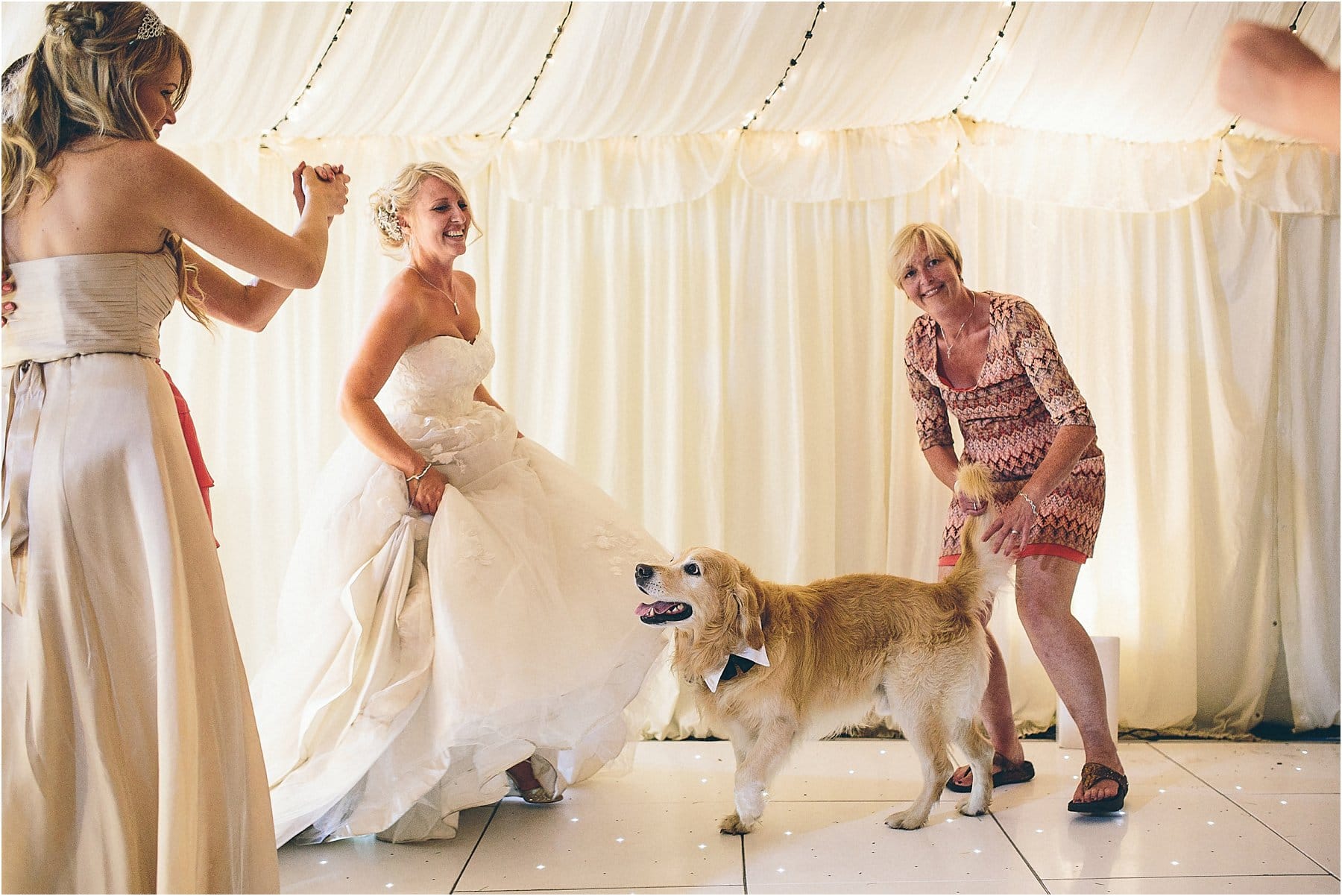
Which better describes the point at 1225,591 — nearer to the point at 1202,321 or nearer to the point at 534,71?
the point at 1202,321

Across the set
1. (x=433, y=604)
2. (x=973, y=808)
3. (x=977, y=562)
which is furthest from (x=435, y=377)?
(x=973, y=808)

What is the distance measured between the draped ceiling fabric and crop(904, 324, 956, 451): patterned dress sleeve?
20.2 inches

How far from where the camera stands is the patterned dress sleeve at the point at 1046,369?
307cm

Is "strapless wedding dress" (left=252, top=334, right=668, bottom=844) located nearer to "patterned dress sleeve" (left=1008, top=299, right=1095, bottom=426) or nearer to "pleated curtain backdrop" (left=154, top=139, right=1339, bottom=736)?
"pleated curtain backdrop" (left=154, top=139, right=1339, bottom=736)

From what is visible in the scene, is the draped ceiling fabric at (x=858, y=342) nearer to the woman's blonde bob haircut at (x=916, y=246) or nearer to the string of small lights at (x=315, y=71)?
the string of small lights at (x=315, y=71)

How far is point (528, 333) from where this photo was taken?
4.12 meters

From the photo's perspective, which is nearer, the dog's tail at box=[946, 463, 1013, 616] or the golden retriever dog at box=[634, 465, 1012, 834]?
the golden retriever dog at box=[634, 465, 1012, 834]

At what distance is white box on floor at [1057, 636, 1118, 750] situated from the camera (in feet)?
12.2

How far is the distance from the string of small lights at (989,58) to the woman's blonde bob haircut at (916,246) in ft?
2.73

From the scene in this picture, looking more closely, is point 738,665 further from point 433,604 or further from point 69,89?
point 69,89

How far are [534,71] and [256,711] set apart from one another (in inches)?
89.6

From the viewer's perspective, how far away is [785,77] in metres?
3.70

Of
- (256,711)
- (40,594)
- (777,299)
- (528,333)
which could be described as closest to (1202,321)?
(777,299)

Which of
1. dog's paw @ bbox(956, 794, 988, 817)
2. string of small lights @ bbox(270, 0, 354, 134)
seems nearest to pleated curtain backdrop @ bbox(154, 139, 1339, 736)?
string of small lights @ bbox(270, 0, 354, 134)
